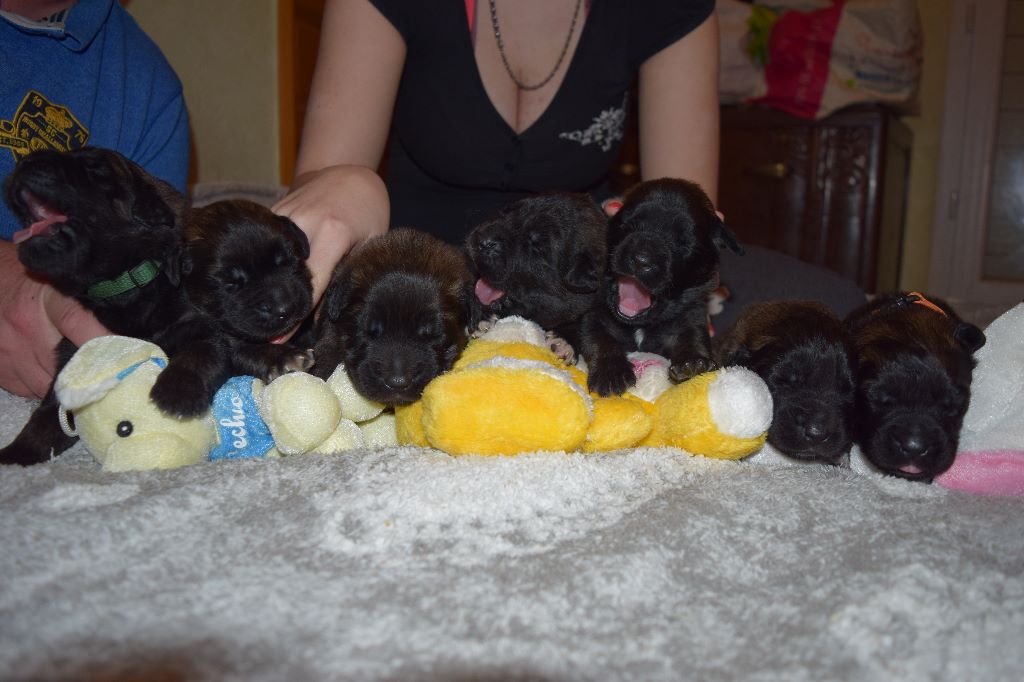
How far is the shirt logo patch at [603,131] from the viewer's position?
3.33m

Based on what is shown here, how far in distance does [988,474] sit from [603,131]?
6.85 feet

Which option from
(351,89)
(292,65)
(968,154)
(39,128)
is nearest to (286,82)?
→ (292,65)

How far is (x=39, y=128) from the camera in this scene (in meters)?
2.61

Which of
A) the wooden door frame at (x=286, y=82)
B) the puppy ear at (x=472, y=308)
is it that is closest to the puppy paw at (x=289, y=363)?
the puppy ear at (x=472, y=308)

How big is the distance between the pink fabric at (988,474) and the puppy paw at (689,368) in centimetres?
64

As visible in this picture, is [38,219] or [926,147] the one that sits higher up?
[38,219]

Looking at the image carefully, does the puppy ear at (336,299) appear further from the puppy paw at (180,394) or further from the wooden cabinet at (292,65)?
the wooden cabinet at (292,65)

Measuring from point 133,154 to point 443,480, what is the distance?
7.33ft

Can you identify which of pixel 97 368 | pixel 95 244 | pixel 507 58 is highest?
pixel 507 58

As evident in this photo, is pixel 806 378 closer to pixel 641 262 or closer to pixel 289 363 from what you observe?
pixel 641 262

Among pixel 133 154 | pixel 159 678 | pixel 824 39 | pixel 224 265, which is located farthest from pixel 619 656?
pixel 824 39

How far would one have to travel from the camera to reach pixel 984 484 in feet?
6.27

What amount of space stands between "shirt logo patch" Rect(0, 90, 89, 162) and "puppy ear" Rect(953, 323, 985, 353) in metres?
2.74

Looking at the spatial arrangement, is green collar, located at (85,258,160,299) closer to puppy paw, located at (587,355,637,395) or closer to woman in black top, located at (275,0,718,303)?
woman in black top, located at (275,0,718,303)
